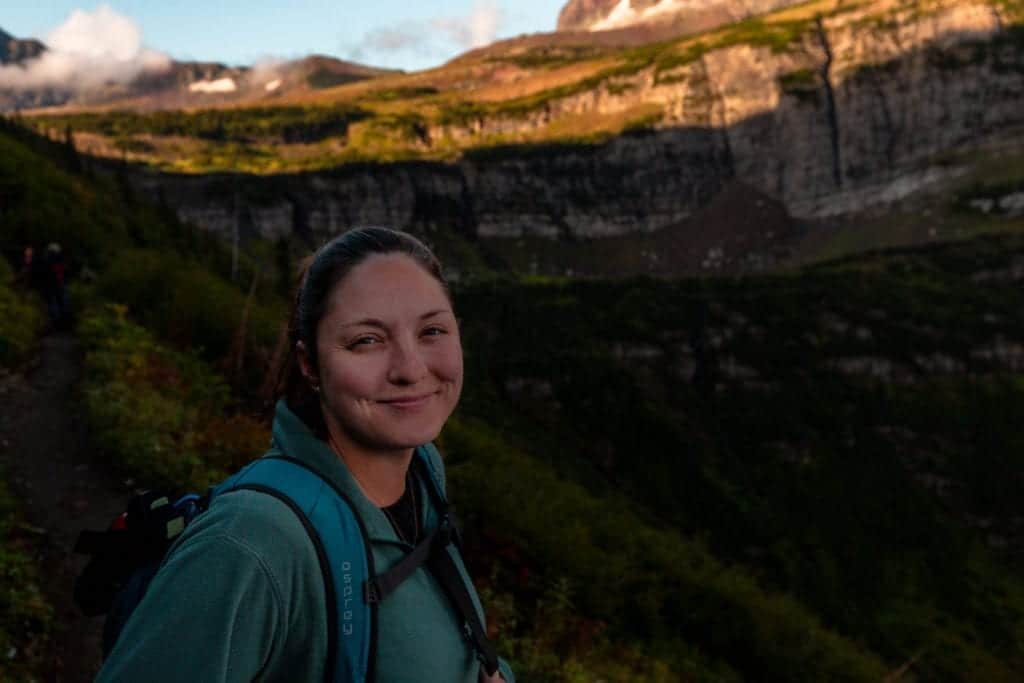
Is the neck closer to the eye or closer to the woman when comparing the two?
the woman

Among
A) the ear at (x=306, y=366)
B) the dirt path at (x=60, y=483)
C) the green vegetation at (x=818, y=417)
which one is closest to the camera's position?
the ear at (x=306, y=366)

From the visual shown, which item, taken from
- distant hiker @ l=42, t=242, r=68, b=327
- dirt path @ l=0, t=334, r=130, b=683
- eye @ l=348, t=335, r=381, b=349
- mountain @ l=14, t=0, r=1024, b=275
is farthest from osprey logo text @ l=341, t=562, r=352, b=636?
mountain @ l=14, t=0, r=1024, b=275

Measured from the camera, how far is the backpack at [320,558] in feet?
5.60

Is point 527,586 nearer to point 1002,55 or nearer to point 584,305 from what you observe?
point 584,305

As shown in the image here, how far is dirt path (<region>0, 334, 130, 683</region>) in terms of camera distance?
5637 mm

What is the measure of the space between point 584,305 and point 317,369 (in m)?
129

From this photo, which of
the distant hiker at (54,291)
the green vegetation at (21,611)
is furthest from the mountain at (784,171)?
the green vegetation at (21,611)

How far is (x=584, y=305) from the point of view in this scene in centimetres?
13000

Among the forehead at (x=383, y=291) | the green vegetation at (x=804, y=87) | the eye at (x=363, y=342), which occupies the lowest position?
the eye at (x=363, y=342)

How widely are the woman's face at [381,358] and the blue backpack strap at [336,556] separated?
31 centimetres

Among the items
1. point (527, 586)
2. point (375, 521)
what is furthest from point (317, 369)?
point (527, 586)

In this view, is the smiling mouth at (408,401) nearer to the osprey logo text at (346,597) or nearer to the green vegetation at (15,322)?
the osprey logo text at (346,597)

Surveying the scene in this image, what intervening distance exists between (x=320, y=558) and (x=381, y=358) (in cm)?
61

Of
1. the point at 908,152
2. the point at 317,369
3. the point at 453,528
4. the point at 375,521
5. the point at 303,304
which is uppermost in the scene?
the point at 303,304
